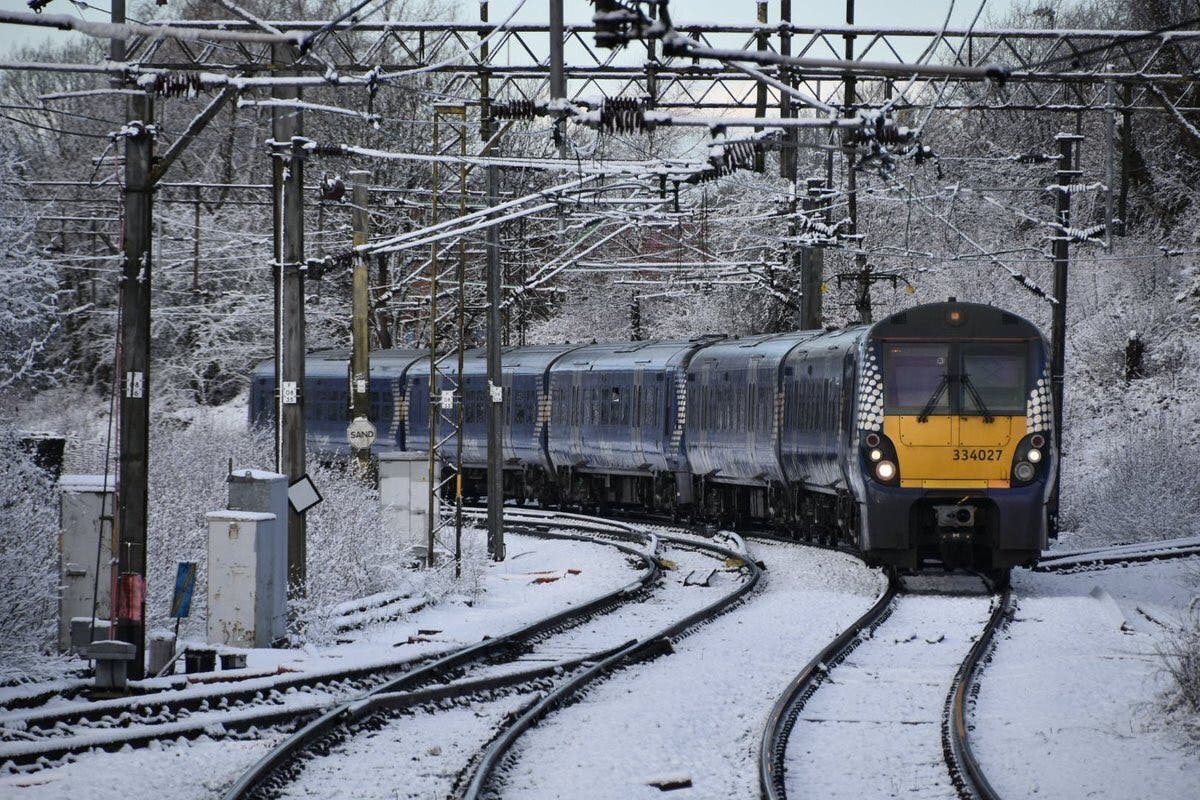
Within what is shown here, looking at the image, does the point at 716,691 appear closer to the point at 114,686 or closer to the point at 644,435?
the point at 114,686

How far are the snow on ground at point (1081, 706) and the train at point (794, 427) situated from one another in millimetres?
1396

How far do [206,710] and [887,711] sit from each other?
437 cm

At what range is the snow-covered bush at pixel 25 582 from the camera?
12383 millimetres

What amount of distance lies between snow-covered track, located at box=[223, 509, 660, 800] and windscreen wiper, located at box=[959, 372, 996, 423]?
13.4 ft

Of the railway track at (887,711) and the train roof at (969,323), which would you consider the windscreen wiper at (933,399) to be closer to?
the train roof at (969,323)

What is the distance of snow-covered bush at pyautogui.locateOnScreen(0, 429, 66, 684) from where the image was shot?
12.4 metres

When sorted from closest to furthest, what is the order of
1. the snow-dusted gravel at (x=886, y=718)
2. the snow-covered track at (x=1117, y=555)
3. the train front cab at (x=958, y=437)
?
the snow-dusted gravel at (x=886, y=718)
the train front cab at (x=958, y=437)
the snow-covered track at (x=1117, y=555)

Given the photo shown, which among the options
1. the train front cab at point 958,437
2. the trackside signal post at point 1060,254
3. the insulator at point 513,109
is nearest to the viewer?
the insulator at point 513,109

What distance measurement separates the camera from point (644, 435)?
30.6m

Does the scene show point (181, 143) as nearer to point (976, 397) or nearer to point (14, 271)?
point (976, 397)

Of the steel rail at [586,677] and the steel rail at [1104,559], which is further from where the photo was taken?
the steel rail at [1104,559]

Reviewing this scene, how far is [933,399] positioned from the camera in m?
17.9

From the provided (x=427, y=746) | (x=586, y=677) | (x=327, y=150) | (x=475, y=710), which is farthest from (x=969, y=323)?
(x=427, y=746)

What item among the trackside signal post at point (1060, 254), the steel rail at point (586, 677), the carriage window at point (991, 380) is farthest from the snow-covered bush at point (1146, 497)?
the carriage window at point (991, 380)
